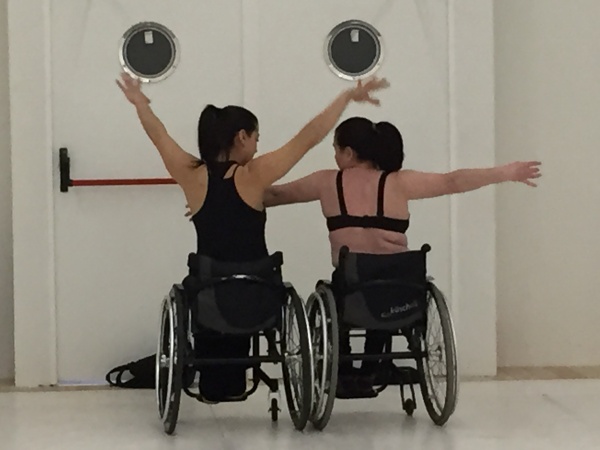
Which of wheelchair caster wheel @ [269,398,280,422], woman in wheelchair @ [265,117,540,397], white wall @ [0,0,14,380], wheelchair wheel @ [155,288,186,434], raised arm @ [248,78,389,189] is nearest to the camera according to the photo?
wheelchair wheel @ [155,288,186,434]

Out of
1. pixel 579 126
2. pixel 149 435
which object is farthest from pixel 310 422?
pixel 579 126

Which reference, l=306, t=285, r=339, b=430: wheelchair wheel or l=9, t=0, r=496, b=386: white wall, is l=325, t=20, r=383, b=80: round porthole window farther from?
l=306, t=285, r=339, b=430: wheelchair wheel

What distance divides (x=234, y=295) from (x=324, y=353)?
314 mm

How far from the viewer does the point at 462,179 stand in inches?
110

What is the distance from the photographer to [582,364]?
3994 millimetres

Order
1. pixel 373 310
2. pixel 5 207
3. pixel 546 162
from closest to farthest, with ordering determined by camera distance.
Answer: pixel 373 310, pixel 5 207, pixel 546 162

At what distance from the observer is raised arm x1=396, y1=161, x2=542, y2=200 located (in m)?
2.72

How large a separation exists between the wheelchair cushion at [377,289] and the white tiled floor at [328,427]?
0.36 m

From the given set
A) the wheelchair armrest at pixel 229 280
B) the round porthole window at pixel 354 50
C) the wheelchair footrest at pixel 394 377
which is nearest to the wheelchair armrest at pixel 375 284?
the wheelchair armrest at pixel 229 280

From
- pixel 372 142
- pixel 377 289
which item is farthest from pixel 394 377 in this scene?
pixel 372 142

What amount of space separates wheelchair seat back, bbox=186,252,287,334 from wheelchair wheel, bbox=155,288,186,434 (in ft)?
0.21

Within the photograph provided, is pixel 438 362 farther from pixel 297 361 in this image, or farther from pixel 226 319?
pixel 226 319

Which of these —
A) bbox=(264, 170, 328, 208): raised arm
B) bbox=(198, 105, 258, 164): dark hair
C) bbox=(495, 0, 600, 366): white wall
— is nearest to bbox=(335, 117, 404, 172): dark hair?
bbox=(264, 170, 328, 208): raised arm

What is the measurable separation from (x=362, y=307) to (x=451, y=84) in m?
1.36
